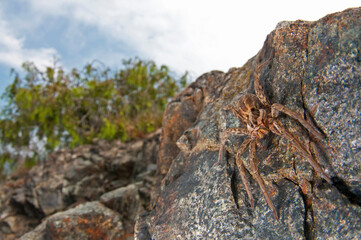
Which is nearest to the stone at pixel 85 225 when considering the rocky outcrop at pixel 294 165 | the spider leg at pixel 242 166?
the rocky outcrop at pixel 294 165

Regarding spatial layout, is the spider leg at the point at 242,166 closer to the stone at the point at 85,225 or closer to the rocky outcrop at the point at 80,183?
the stone at the point at 85,225

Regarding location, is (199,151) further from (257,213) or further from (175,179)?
(257,213)

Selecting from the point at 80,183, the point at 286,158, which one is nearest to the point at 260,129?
the point at 286,158

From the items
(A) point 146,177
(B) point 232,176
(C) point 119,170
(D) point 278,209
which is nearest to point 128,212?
(A) point 146,177

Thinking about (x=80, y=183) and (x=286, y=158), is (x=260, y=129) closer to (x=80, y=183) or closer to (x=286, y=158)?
(x=286, y=158)

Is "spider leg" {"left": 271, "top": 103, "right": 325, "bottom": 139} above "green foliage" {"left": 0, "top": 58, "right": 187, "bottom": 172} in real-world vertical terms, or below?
below

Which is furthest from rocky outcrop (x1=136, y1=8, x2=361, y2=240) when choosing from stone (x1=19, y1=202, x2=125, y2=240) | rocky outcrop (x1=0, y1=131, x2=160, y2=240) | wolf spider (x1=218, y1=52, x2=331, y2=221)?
rocky outcrop (x1=0, y1=131, x2=160, y2=240)

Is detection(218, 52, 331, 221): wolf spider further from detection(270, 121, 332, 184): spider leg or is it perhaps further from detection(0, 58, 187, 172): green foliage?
detection(0, 58, 187, 172): green foliage
